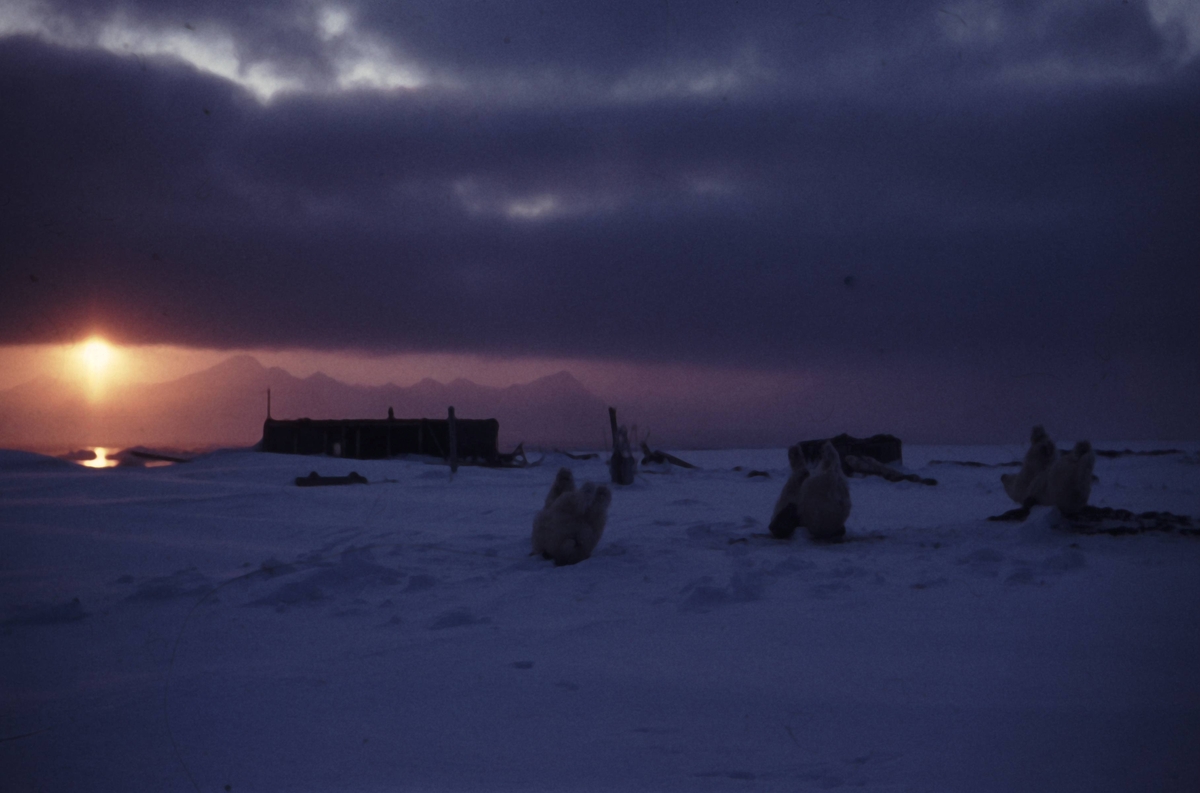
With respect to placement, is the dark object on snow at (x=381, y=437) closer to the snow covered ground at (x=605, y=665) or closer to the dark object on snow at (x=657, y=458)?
the dark object on snow at (x=657, y=458)

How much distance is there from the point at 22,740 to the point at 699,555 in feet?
15.6

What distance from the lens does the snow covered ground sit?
2.41 m

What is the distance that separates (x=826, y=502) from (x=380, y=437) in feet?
79.5

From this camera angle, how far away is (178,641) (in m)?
3.83

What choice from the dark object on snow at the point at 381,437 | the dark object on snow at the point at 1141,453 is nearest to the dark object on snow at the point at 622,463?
the dark object on snow at the point at 381,437

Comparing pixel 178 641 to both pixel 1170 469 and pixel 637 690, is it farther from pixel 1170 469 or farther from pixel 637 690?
pixel 1170 469

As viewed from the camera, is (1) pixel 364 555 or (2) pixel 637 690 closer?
(2) pixel 637 690

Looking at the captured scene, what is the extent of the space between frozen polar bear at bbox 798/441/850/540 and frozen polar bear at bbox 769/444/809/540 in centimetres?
8

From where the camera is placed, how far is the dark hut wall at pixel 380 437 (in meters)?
27.5

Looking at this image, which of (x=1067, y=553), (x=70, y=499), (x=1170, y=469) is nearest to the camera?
(x=1067, y=553)

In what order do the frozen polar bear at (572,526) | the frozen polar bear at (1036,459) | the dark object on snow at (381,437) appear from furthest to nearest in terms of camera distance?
1. the dark object on snow at (381,437)
2. the frozen polar bear at (1036,459)
3. the frozen polar bear at (572,526)

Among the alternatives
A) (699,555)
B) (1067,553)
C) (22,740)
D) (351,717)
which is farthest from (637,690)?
(1067,553)

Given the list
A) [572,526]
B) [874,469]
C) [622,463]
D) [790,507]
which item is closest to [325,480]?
[622,463]

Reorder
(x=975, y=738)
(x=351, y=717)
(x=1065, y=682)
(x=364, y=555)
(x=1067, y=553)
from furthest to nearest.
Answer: (x=364, y=555) → (x=1067, y=553) → (x=1065, y=682) → (x=351, y=717) → (x=975, y=738)
